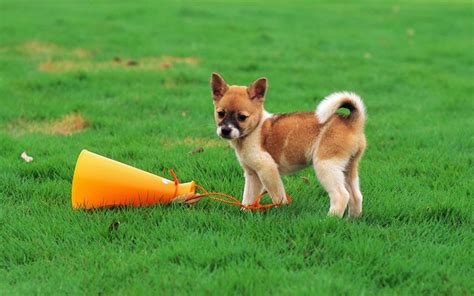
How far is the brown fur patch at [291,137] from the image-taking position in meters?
5.09

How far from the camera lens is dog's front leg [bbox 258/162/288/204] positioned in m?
5.07

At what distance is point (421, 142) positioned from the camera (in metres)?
7.46

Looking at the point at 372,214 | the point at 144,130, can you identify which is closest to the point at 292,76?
the point at 144,130

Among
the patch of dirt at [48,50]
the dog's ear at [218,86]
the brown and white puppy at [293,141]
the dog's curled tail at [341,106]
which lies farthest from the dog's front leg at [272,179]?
the patch of dirt at [48,50]

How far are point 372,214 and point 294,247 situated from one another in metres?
0.96

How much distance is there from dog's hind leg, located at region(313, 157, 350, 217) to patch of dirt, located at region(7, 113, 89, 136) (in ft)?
13.3

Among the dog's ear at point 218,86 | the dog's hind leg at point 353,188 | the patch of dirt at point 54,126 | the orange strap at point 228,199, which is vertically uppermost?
the dog's ear at point 218,86

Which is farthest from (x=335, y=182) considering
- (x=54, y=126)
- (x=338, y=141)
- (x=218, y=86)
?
(x=54, y=126)

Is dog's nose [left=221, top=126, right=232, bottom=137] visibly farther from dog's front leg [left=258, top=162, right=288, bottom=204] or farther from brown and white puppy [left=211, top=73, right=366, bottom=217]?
dog's front leg [left=258, top=162, right=288, bottom=204]

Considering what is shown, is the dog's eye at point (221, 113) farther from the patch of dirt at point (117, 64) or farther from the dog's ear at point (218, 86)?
the patch of dirt at point (117, 64)

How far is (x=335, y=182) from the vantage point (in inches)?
192

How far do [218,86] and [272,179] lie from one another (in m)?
0.89

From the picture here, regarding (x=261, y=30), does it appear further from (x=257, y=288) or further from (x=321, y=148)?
(x=257, y=288)

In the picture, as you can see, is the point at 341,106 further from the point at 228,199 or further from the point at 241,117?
the point at 228,199
